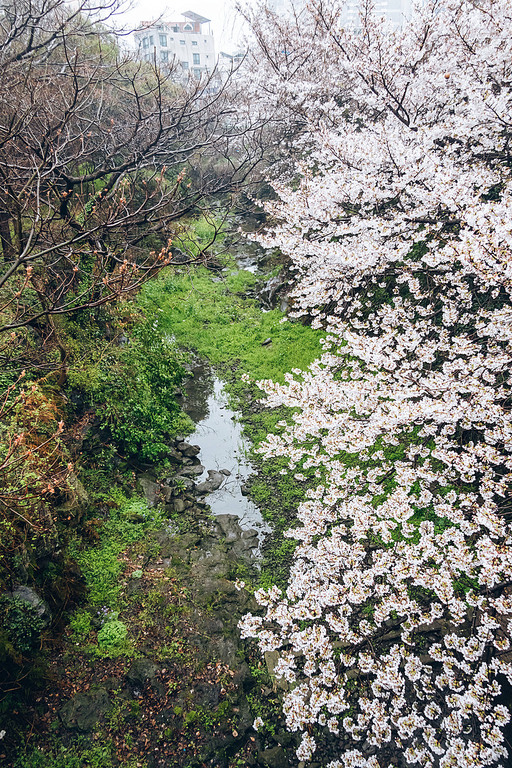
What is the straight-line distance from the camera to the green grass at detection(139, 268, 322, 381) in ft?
32.1

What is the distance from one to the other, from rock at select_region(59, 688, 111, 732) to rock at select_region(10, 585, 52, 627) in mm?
826

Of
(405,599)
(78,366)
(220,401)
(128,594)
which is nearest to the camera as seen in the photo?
(405,599)

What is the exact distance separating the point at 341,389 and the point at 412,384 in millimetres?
1066

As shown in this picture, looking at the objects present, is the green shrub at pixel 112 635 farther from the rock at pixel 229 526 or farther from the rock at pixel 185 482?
the rock at pixel 185 482

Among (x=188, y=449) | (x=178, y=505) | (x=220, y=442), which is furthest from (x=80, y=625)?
(x=220, y=442)

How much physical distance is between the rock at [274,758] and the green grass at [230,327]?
6.40 m

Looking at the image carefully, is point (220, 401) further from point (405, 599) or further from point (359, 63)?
point (359, 63)

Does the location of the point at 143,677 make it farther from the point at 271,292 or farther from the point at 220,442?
the point at 271,292

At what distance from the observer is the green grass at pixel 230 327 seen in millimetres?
9781

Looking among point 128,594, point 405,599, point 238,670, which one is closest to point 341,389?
point 405,599

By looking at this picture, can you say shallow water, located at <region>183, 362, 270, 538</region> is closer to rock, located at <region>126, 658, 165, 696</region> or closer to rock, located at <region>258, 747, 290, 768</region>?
rock, located at <region>126, 658, 165, 696</region>

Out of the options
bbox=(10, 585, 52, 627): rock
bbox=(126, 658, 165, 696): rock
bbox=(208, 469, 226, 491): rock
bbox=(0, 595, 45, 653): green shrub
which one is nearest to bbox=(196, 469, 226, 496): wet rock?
bbox=(208, 469, 226, 491): rock

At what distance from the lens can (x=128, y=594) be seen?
5.14 meters

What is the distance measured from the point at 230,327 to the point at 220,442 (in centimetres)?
441
